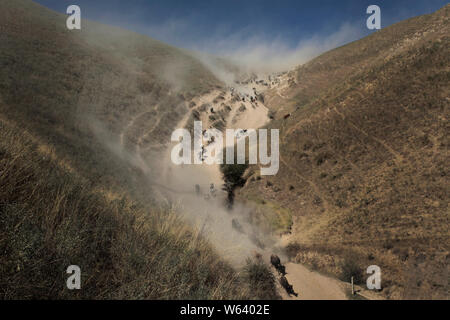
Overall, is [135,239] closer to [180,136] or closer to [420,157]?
[420,157]

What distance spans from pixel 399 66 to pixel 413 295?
19.2m

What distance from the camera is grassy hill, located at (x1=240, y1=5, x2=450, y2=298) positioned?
985 centimetres

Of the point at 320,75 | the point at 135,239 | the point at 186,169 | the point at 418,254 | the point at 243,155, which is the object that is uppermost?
the point at 320,75

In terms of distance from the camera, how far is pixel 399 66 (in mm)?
19781

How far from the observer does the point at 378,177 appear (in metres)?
13.9

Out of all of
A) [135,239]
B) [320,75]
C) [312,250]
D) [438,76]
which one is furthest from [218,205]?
[320,75]

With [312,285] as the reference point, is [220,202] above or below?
above

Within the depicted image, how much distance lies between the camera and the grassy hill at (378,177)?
32.3ft

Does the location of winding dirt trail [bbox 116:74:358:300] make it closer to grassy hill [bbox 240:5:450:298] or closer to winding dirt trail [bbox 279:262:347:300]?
winding dirt trail [bbox 279:262:347:300]

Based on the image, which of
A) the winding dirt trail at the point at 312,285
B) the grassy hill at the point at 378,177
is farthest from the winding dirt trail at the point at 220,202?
the grassy hill at the point at 378,177

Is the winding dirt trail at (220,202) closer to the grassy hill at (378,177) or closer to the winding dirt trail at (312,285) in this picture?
the winding dirt trail at (312,285)

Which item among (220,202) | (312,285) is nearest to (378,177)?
(312,285)

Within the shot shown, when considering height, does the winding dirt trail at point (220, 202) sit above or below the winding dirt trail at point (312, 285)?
above

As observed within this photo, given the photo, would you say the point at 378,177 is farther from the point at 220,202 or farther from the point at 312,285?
the point at 220,202
